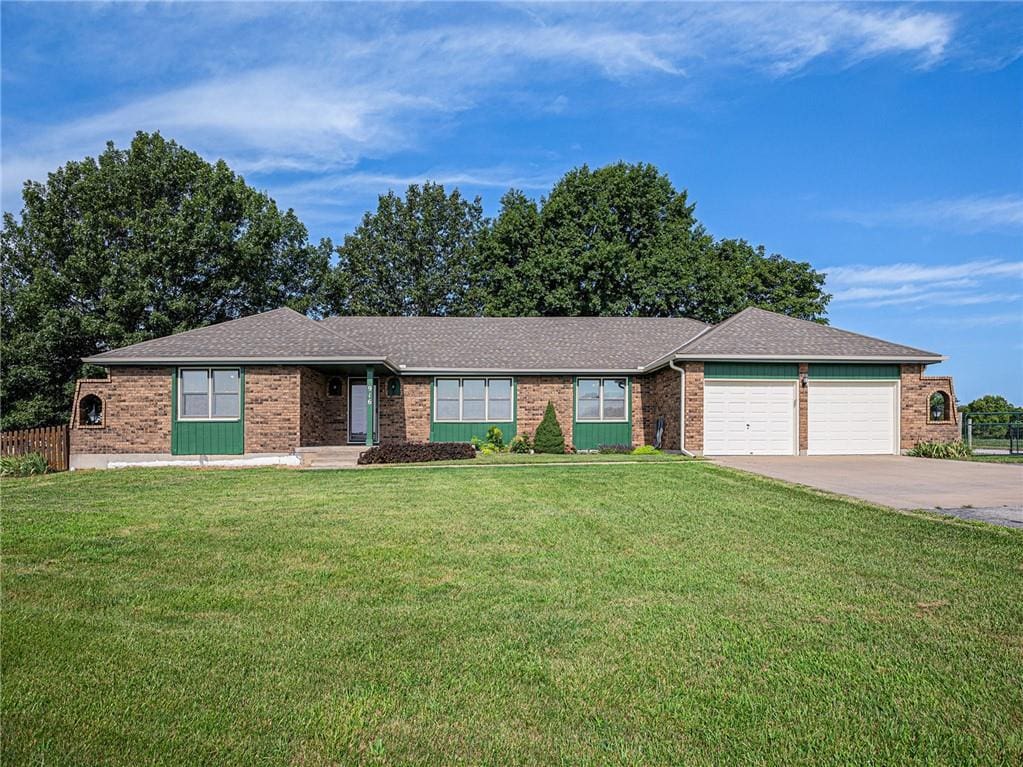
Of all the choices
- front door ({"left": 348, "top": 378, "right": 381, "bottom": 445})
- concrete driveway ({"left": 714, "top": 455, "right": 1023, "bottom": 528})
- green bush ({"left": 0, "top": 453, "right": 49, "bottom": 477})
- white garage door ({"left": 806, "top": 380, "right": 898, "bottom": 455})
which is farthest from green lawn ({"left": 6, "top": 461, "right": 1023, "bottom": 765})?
front door ({"left": 348, "top": 378, "right": 381, "bottom": 445})

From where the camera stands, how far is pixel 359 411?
2280 cm

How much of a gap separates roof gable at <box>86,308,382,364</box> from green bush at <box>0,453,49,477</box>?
114 inches

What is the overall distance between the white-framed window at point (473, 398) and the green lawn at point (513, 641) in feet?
47.0

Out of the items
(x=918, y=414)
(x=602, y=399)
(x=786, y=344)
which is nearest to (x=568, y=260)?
(x=602, y=399)

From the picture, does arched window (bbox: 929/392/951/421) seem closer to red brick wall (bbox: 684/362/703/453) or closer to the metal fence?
the metal fence

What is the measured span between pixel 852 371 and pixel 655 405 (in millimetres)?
5677

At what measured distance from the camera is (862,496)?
1021 cm

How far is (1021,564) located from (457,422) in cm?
1775

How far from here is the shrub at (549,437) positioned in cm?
2167

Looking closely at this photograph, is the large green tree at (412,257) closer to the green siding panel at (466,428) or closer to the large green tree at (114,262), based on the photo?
the large green tree at (114,262)

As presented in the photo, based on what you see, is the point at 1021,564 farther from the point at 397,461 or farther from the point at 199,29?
the point at 397,461

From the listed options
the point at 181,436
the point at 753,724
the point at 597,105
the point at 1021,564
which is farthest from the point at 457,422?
the point at 753,724

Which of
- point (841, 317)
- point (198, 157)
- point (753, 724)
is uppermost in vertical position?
point (198, 157)

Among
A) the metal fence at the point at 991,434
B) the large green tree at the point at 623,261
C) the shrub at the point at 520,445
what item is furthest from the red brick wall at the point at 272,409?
the metal fence at the point at 991,434
